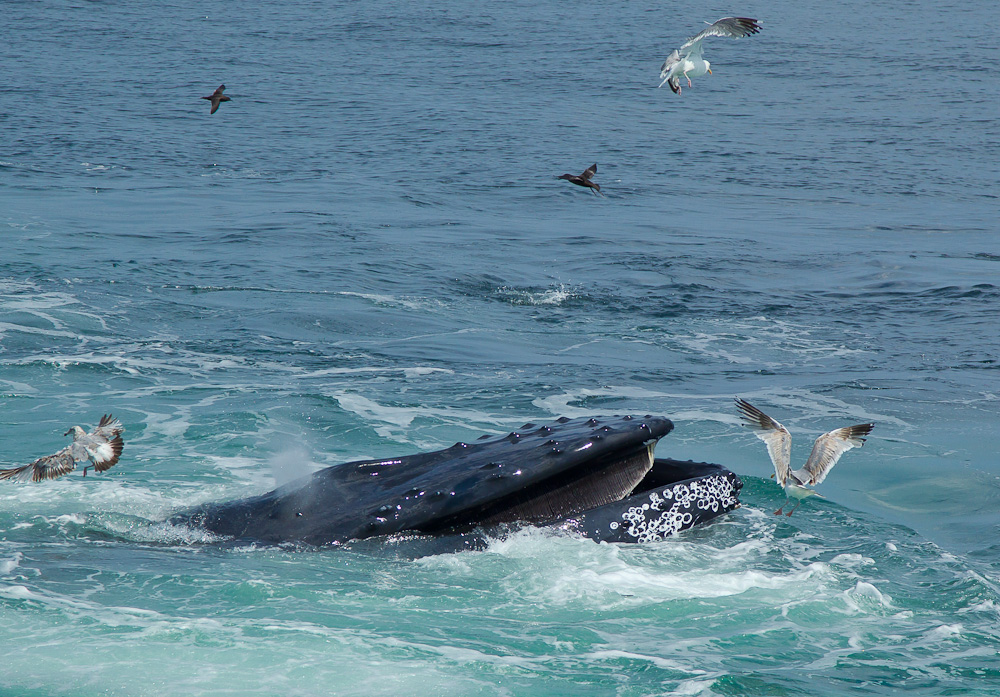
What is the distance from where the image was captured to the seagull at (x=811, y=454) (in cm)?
720

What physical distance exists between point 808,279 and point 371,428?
11152 millimetres

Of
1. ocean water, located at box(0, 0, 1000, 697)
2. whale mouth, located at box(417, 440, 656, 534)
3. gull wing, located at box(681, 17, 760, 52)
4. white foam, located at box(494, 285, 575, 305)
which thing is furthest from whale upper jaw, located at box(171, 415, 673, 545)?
white foam, located at box(494, 285, 575, 305)

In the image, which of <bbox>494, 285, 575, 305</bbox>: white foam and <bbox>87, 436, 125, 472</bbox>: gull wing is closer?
<bbox>87, 436, 125, 472</bbox>: gull wing

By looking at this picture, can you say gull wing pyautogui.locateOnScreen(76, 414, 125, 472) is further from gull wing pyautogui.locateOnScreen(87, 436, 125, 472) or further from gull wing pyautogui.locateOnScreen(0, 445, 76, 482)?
gull wing pyautogui.locateOnScreen(0, 445, 76, 482)

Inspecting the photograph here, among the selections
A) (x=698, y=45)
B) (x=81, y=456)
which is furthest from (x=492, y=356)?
(x=81, y=456)

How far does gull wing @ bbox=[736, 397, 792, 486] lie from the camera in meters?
7.12

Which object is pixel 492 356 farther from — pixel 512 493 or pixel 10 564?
pixel 10 564

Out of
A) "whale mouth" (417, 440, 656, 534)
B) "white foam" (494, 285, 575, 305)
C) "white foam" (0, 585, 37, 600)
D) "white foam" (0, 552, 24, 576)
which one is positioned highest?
"white foam" (494, 285, 575, 305)

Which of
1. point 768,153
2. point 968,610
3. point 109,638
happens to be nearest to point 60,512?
point 109,638

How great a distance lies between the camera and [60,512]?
775 cm

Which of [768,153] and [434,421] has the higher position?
[768,153]

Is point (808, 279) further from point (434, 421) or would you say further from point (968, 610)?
point (968, 610)

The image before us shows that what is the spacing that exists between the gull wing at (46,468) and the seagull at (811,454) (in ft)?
14.3

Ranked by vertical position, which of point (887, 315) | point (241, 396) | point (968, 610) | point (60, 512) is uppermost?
point (887, 315)
